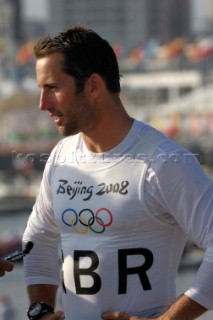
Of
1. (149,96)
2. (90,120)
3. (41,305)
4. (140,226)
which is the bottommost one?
(149,96)

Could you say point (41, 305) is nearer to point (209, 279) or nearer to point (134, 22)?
point (209, 279)

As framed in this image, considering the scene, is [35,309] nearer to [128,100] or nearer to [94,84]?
[94,84]

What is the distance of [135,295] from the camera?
1.37 m

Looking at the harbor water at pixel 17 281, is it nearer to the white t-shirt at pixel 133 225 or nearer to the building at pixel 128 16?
the white t-shirt at pixel 133 225

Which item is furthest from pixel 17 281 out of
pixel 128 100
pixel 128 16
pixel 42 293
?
pixel 128 16

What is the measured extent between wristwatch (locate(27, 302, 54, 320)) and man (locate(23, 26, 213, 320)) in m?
0.03

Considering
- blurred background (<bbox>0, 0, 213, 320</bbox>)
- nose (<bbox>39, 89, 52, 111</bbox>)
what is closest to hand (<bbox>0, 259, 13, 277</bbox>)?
nose (<bbox>39, 89, 52, 111</bbox>)

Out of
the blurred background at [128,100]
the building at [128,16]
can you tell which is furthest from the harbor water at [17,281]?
the building at [128,16]

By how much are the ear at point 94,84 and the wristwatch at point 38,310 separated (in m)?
0.26

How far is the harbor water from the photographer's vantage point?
14.8ft

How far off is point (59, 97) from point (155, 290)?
0.79 ft

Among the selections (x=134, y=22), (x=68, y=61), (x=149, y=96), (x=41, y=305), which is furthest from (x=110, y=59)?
(x=134, y=22)

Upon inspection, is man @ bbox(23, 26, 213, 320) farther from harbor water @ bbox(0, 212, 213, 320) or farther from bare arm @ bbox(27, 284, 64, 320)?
harbor water @ bbox(0, 212, 213, 320)

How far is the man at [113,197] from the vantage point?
1.36 metres
